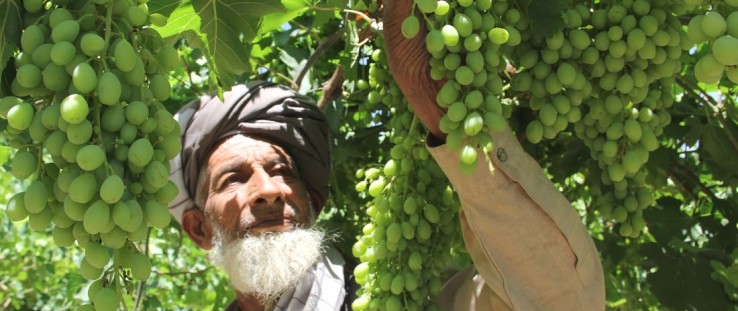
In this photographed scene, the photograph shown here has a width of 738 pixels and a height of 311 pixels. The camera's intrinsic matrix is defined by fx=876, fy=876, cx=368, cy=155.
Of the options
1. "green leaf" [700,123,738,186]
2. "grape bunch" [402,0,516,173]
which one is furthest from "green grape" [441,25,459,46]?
"green leaf" [700,123,738,186]

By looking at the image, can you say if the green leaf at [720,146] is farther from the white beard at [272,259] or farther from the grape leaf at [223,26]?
the grape leaf at [223,26]

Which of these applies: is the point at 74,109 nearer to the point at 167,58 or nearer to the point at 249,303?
the point at 167,58

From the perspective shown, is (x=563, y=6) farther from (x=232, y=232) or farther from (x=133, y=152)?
(x=232, y=232)

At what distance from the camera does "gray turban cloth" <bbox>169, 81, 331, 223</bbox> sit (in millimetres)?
2889

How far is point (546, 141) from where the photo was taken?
2.86 m

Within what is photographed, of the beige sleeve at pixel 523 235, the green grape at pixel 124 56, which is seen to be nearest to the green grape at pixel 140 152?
the green grape at pixel 124 56

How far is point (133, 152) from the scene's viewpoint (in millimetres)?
1218

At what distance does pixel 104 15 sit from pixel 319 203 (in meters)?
1.80

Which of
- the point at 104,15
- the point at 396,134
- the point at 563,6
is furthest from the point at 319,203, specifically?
the point at 104,15

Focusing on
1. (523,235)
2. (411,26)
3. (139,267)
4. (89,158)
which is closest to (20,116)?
(89,158)

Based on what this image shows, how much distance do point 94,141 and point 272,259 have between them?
1.57m

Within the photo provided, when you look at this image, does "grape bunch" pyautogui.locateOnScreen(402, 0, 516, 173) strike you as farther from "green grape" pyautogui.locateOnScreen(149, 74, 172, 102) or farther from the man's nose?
the man's nose

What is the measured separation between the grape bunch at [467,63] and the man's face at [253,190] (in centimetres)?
133

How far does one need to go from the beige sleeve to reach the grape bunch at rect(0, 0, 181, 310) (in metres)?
0.77
